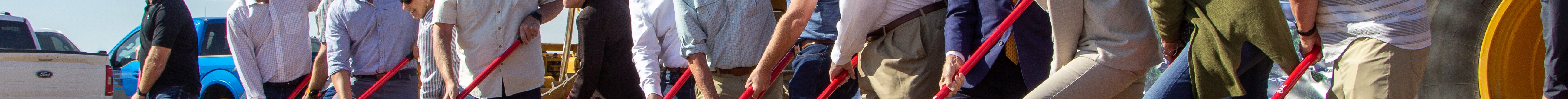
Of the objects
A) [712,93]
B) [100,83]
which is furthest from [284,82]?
[712,93]

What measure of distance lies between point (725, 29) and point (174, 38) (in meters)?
2.34

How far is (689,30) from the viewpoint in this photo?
369 centimetres

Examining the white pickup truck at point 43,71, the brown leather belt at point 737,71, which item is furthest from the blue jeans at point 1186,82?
the white pickup truck at point 43,71

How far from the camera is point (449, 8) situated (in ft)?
13.0

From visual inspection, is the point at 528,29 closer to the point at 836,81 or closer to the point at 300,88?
the point at 836,81

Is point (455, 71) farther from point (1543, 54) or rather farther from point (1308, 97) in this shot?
point (1543, 54)

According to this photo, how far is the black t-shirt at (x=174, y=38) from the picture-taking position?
4.79 m

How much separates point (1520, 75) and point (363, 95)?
148 inches

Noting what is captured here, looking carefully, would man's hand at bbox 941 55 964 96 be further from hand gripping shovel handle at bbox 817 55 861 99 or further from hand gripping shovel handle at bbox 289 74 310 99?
hand gripping shovel handle at bbox 289 74 310 99

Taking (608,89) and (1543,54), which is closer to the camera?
(1543,54)

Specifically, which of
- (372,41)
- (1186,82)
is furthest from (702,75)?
(372,41)

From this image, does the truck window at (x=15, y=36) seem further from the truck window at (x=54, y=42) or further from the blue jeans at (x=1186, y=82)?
the blue jeans at (x=1186, y=82)

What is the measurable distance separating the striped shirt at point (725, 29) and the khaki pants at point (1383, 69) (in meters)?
1.67

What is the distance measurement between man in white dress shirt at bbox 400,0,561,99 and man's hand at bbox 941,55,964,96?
147 cm
